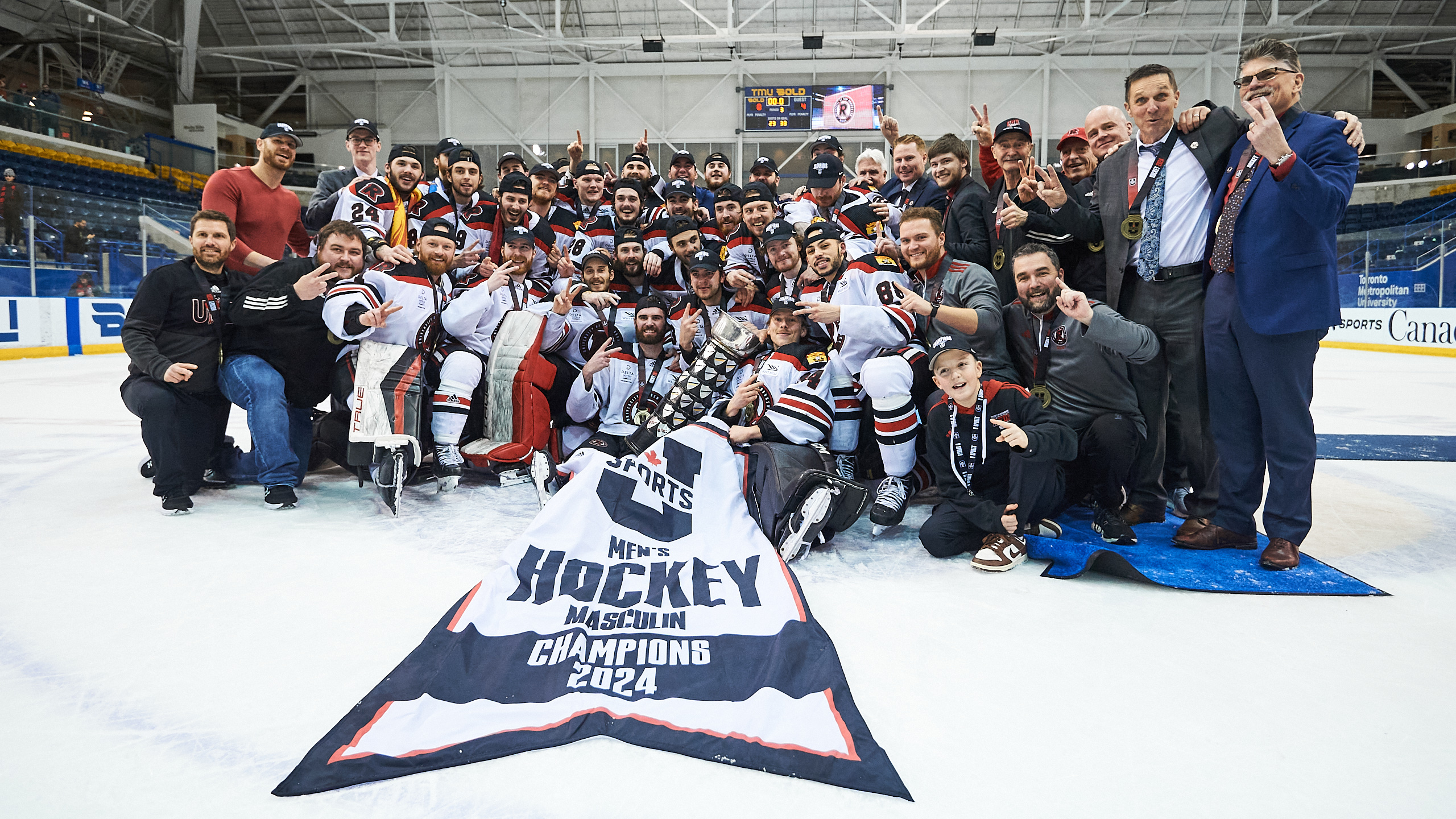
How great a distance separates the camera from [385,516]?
327cm

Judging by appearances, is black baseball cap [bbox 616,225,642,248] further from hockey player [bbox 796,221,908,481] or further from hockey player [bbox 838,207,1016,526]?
hockey player [bbox 838,207,1016,526]

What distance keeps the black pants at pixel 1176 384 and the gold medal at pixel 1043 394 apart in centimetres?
32

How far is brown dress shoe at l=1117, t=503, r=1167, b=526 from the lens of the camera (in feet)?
10.0

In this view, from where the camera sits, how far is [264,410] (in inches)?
134

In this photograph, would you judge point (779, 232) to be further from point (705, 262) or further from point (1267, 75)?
point (1267, 75)

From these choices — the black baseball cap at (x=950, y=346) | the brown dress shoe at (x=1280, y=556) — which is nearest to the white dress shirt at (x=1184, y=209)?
the black baseball cap at (x=950, y=346)

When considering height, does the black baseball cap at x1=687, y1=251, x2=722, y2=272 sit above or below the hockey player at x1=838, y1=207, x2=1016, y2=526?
above

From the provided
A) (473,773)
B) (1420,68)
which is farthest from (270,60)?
(1420,68)

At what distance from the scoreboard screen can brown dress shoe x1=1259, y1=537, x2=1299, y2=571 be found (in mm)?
16348

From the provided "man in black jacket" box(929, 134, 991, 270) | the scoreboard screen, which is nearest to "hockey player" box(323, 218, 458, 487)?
"man in black jacket" box(929, 134, 991, 270)

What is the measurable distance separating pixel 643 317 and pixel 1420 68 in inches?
947

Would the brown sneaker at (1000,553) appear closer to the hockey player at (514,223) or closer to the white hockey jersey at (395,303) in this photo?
the white hockey jersey at (395,303)

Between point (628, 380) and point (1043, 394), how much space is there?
209 cm

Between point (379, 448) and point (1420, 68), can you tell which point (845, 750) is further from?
point (1420, 68)
